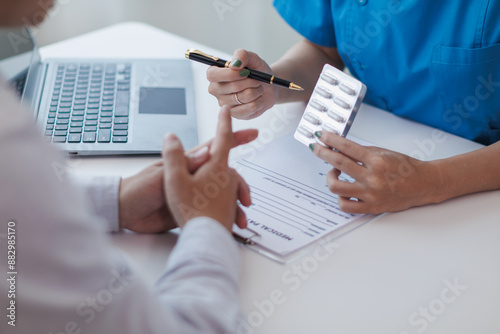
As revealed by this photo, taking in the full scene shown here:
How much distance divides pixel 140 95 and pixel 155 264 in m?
0.43

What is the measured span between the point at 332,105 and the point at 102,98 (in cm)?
42

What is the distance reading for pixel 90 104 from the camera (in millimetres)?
977

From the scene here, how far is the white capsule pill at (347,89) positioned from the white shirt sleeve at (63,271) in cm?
35

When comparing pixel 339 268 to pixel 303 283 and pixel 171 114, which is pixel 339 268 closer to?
pixel 303 283

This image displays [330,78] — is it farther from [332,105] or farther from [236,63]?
[236,63]

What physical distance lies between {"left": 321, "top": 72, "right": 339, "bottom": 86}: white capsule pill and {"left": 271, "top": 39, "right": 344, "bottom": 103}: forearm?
0.20m

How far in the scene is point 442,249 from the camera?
0.71 meters

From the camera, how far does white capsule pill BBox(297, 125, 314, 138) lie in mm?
806

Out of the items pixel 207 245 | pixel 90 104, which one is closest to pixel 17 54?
pixel 90 104

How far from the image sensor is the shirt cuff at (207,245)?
22.4 inches

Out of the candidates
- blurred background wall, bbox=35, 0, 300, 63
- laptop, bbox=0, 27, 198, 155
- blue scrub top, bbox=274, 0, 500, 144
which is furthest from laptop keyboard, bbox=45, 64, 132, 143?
blurred background wall, bbox=35, 0, 300, 63

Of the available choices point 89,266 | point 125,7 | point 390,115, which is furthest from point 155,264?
point 125,7

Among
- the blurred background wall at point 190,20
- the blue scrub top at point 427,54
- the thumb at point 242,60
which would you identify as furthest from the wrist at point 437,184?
the blurred background wall at point 190,20

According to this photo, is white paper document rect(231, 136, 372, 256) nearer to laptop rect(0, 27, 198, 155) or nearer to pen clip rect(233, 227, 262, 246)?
pen clip rect(233, 227, 262, 246)
